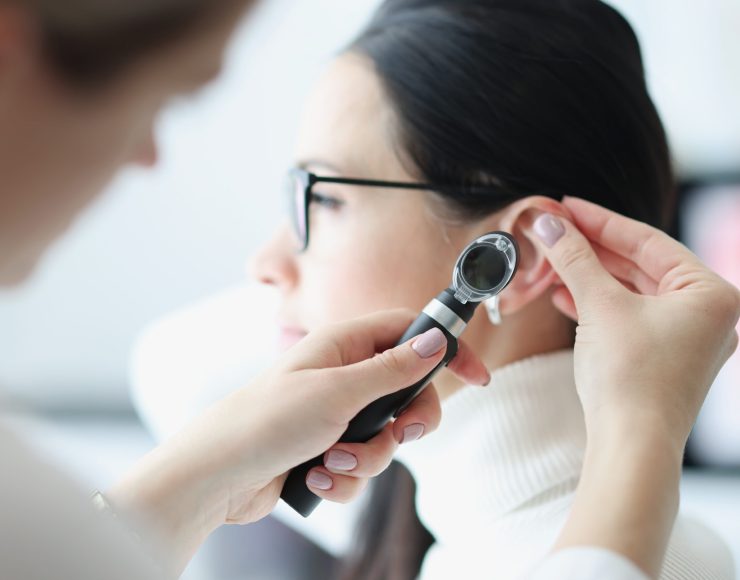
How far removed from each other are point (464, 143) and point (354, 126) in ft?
0.47

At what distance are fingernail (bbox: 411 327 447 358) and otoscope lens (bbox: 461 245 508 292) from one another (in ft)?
0.20

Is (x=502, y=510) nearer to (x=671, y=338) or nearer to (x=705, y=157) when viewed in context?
(x=671, y=338)

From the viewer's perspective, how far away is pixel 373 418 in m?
0.86

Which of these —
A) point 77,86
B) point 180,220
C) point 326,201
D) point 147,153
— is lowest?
point 180,220

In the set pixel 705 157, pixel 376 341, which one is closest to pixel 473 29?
pixel 376 341

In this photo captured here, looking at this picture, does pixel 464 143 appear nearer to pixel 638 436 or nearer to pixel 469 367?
pixel 469 367

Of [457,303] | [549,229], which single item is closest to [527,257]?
[549,229]

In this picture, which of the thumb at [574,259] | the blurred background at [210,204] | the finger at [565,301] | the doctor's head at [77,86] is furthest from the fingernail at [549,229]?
the blurred background at [210,204]

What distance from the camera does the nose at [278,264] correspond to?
1143mm

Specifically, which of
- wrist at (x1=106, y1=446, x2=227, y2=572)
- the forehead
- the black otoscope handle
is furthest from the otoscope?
the forehead

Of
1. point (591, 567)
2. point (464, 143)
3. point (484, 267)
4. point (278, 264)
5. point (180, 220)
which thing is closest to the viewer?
point (591, 567)

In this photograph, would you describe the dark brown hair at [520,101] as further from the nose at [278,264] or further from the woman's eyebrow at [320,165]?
the nose at [278,264]

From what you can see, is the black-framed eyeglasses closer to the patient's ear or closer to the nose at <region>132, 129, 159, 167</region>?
the patient's ear

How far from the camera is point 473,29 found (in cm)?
105
